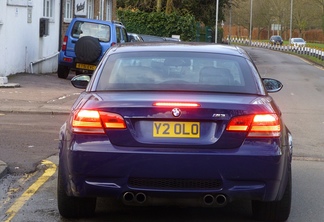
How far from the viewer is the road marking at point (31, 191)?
679 centimetres

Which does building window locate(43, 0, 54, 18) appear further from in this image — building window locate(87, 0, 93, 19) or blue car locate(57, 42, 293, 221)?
blue car locate(57, 42, 293, 221)

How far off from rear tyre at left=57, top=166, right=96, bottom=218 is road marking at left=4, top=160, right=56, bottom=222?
47 centimetres

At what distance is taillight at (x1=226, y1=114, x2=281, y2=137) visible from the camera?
588 centimetres

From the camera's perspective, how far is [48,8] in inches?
1069

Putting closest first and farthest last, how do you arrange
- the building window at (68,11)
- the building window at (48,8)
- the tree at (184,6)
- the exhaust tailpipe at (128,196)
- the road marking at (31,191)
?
the exhaust tailpipe at (128,196), the road marking at (31,191), the building window at (48,8), the building window at (68,11), the tree at (184,6)

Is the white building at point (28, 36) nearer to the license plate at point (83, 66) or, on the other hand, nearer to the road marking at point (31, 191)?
the license plate at point (83, 66)

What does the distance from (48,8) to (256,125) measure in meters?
22.1

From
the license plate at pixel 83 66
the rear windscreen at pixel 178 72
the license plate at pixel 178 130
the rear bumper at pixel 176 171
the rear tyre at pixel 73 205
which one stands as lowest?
the license plate at pixel 83 66

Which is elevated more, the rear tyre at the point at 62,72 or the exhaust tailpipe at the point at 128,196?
the exhaust tailpipe at the point at 128,196

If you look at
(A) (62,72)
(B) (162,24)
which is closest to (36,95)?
(A) (62,72)

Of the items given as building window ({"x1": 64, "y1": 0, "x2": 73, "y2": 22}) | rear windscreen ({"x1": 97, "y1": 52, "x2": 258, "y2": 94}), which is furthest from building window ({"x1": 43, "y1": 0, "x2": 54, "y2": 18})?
rear windscreen ({"x1": 97, "y1": 52, "x2": 258, "y2": 94})

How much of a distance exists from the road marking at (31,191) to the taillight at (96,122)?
119 cm

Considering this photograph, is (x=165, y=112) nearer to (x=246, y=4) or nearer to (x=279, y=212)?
(x=279, y=212)

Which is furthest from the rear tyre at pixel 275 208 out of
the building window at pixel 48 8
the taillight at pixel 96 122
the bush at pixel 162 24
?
the bush at pixel 162 24
